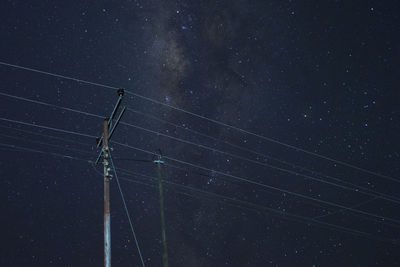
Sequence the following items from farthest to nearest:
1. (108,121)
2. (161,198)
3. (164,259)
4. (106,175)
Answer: (161,198), (164,259), (108,121), (106,175)

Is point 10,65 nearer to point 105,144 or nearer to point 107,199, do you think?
point 105,144

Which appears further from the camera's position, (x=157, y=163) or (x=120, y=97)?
(x=157, y=163)

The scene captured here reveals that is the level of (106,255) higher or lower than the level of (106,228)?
lower

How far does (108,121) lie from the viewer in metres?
12.8

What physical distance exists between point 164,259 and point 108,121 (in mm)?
5940

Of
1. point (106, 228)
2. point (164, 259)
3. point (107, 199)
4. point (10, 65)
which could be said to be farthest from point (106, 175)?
point (164, 259)

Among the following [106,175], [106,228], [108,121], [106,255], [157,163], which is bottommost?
[106,255]

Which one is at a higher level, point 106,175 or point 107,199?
point 106,175

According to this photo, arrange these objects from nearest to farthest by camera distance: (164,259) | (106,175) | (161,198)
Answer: (106,175), (164,259), (161,198)

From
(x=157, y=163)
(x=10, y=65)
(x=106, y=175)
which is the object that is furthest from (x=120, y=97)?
(x=157, y=163)

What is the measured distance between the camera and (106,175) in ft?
38.9

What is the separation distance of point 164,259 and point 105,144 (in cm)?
555

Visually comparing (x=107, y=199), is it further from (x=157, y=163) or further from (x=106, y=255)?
(x=157, y=163)

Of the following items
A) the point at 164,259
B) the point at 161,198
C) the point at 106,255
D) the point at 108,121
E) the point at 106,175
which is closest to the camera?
the point at 106,255
